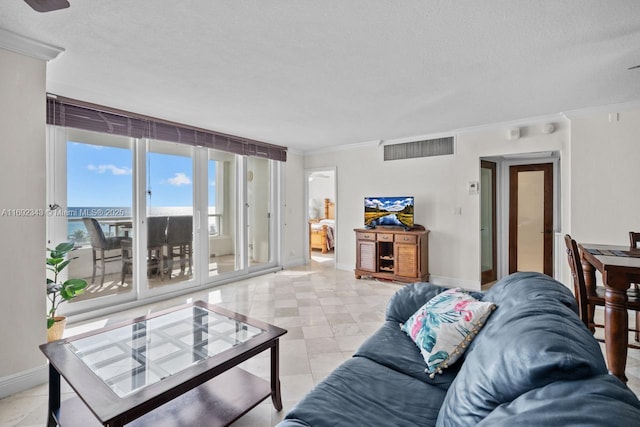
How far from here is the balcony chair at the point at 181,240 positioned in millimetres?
4168

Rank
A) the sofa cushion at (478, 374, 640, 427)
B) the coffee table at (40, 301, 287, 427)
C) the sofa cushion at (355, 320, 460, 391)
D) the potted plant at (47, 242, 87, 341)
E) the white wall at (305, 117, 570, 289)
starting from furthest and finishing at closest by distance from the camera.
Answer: the white wall at (305, 117, 570, 289) → the potted plant at (47, 242, 87, 341) → the sofa cushion at (355, 320, 460, 391) → the coffee table at (40, 301, 287, 427) → the sofa cushion at (478, 374, 640, 427)

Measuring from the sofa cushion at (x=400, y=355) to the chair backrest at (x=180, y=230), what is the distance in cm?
332

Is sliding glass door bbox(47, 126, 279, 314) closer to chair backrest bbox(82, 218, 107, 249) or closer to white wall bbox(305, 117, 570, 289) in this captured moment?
chair backrest bbox(82, 218, 107, 249)

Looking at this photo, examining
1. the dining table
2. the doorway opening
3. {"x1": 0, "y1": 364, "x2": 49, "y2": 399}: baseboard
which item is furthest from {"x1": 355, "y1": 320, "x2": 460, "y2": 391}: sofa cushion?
the doorway opening

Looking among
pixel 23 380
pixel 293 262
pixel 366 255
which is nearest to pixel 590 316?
pixel 366 255

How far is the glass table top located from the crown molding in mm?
1942

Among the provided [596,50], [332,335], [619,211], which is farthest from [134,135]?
[619,211]

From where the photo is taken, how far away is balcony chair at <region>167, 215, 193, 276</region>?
4168 mm

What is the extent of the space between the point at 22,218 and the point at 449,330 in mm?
2796

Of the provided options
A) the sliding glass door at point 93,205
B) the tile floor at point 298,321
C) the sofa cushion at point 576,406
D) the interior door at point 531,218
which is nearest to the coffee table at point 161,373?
the tile floor at point 298,321

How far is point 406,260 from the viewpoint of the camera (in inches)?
181

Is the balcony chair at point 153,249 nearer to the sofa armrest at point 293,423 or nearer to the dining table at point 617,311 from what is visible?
the sofa armrest at point 293,423

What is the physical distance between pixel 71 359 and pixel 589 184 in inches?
192

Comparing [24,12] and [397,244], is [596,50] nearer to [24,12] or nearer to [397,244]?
[397,244]
